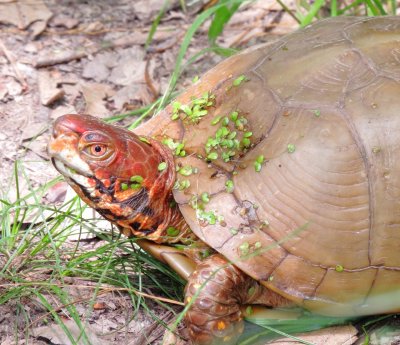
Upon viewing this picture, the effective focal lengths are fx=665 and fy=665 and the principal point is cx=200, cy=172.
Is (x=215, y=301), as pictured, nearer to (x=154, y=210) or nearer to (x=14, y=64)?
(x=154, y=210)

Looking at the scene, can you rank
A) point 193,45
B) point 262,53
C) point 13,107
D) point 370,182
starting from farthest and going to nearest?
1. point 193,45
2. point 13,107
3. point 262,53
4. point 370,182

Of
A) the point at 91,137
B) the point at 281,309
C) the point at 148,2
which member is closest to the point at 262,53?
the point at 91,137

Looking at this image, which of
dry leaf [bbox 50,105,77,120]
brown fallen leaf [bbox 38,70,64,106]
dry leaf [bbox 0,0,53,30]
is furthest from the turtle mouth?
dry leaf [bbox 0,0,53,30]

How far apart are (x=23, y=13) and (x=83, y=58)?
0.62 metres

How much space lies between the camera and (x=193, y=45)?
16.3ft

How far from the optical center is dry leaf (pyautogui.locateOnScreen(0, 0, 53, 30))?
484 centimetres

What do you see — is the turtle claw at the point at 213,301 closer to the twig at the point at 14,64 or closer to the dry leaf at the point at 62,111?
the dry leaf at the point at 62,111

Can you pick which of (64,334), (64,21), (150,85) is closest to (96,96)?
(150,85)

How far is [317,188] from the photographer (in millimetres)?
2742

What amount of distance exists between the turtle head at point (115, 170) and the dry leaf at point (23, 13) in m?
2.32

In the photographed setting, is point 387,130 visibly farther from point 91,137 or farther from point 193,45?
point 193,45

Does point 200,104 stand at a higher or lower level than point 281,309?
higher

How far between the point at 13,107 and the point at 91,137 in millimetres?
1701

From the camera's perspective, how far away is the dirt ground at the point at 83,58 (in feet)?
13.5
